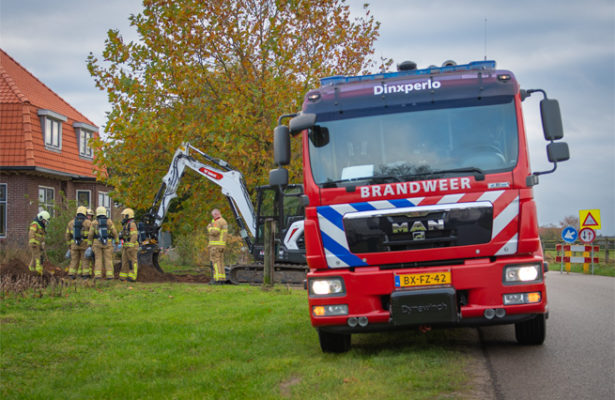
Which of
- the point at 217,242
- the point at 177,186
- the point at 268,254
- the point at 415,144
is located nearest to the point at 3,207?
the point at 177,186

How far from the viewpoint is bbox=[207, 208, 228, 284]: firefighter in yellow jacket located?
19031 mm

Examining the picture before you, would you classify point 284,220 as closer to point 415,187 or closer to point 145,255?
point 145,255

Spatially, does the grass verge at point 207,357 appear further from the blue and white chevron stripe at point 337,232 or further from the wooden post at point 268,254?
the wooden post at point 268,254

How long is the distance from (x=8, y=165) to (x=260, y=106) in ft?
41.3

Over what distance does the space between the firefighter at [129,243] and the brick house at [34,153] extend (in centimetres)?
636

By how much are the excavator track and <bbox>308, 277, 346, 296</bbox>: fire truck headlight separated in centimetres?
1156

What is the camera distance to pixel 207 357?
7.56 meters

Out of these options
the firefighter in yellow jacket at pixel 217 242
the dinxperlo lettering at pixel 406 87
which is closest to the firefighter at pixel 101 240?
the firefighter in yellow jacket at pixel 217 242

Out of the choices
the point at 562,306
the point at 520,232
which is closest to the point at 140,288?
the point at 562,306

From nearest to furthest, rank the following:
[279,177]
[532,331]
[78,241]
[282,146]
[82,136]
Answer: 1. [532,331]
2. [282,146]
3. [279,177]
4. [78,241]
5. [82,136]

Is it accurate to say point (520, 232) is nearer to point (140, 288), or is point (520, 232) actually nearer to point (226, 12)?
point (140, 288)

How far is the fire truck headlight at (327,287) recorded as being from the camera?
7211 mm

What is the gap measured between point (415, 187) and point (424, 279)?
937 millimetres

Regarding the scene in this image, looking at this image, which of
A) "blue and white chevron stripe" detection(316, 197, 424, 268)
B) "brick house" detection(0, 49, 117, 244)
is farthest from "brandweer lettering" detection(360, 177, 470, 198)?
"brick house" detection(0, 49, 117, 244)
